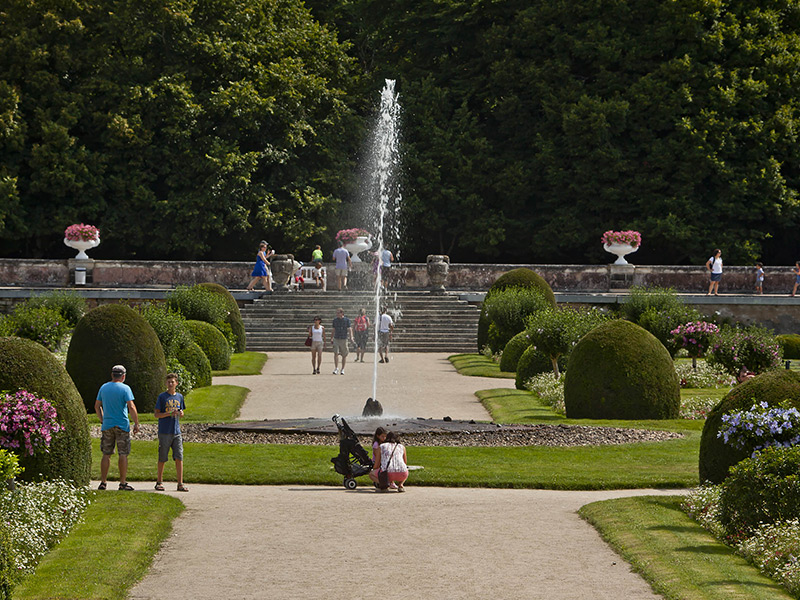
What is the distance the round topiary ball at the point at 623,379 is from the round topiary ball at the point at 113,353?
669cm

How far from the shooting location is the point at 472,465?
1462cm

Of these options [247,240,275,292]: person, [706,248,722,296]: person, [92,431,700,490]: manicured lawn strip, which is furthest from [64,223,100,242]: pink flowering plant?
[92,431,700,490]: manicured lawn strip

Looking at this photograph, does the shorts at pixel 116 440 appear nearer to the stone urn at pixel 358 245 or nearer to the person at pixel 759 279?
the stone urn at pixel 358 245

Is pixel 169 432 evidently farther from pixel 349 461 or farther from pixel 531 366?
pixel 531 366

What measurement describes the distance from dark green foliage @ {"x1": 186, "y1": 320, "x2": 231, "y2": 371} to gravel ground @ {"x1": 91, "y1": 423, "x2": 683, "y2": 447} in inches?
366

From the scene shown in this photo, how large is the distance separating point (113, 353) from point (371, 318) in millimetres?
15594

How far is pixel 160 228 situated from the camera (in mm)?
44750

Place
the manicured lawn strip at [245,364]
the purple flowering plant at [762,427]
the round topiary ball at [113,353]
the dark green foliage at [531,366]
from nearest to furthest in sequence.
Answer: the purple flowering plant at [762,427] → the round topiary ball at [113,353] → the dark green foliage at [531,366] → the manicured lawn strip at [245,364]

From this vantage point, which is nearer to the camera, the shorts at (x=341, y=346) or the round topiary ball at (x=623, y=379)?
the round topiary ball at (x=623, y=379)

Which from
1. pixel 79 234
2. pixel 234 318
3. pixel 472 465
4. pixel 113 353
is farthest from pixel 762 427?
pixel 79 234

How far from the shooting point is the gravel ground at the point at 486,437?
54.2 feet

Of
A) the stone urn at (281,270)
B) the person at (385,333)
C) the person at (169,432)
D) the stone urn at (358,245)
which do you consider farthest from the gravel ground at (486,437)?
the stone urn at (358,245)

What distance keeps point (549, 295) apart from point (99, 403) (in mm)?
20239

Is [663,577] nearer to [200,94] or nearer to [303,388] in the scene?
[303,388]
